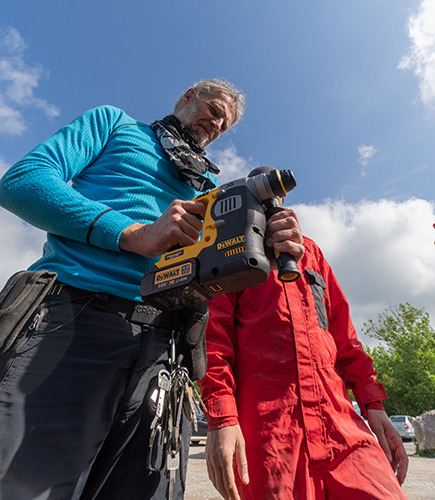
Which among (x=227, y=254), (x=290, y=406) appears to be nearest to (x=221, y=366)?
(x=290, y=406)

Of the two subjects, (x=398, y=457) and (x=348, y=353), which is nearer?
(x=398, y=457)

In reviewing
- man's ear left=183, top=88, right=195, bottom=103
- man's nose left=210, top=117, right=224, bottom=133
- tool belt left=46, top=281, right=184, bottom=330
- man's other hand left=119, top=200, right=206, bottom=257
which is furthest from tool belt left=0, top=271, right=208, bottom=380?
man's ear left=183, top=88, right=195, bottom=103

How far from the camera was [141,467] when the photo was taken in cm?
135

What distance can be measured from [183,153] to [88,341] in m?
1.16

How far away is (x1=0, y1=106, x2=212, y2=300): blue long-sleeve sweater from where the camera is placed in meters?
1.37

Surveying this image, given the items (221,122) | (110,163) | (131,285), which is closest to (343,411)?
(131,285)

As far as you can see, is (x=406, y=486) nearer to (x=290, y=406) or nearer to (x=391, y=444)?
(x=391, y=444)

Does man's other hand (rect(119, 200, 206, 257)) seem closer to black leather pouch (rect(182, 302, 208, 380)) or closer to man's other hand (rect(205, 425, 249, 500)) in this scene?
black leather pouch (rect(182, 302, 208, 380))

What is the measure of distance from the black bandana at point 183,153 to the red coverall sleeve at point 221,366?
0.77 meters

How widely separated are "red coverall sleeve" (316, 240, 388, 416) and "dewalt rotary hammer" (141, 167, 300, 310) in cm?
125

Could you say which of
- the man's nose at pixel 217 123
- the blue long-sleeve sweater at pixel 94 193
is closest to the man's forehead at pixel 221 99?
the man's nose at pixel 217 123

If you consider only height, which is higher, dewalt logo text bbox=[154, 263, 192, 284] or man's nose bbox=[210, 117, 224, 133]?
man's nose bbox=[210, 117, 224, 133]

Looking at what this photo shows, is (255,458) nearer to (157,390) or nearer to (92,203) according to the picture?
(157,390)

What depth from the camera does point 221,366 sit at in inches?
73.2
